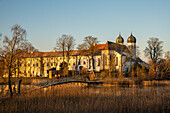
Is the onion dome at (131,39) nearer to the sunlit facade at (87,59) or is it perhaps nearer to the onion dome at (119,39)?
the sunlit facade at (87,59)

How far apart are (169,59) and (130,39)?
26209 millimetres

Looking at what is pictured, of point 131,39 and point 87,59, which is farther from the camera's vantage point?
point 131,39

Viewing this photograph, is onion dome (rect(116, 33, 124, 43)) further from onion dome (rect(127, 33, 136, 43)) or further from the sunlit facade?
onion dome (rect(127, 33, 136, 43))

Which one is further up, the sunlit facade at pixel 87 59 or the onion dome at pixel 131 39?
the onion dome at pixel 131 39

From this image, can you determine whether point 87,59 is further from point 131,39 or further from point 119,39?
point 131,39

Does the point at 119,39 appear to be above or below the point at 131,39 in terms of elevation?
above

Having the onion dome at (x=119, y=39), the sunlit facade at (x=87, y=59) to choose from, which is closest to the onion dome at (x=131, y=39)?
the sunlit facade at (x=87, y=59)

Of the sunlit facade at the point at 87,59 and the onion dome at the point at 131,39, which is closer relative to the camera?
the sunlit facade at the point at 87,59

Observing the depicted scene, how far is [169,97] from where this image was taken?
1428 cm

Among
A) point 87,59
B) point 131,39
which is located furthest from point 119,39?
point 87,59

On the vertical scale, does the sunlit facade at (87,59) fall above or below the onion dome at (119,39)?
below

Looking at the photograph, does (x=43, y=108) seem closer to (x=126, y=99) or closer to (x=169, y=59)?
(x=126, y=99)

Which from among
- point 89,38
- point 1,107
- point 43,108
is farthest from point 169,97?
point 89,38

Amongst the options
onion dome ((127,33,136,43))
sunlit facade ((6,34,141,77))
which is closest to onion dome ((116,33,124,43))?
sunlit facade ((6,34,141,77))
